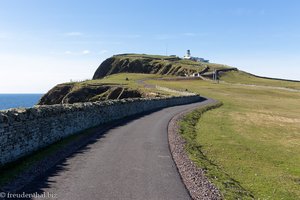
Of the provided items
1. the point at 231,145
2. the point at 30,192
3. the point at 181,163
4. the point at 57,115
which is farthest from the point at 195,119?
the point at 30,192

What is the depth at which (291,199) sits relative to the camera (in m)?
14.4

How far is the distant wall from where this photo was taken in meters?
16.5

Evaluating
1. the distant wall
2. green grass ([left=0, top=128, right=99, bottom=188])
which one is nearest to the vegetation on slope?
the distant wall

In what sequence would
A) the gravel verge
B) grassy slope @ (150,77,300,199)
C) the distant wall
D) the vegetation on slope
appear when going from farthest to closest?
the vegetation on slope → the distant wall → grassy slope @ (150,77,300,199) → the gravel verge

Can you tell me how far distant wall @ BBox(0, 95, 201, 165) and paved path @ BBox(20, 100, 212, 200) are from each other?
261 centimetres

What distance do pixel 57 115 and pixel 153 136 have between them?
22.1ft

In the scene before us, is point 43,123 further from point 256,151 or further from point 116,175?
point 256,151

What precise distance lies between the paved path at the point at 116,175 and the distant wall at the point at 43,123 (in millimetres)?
2609

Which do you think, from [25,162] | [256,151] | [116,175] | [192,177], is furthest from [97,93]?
[192,177]

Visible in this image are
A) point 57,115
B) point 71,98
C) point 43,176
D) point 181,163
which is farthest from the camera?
point 71,98

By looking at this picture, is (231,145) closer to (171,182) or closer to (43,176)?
(171,182)

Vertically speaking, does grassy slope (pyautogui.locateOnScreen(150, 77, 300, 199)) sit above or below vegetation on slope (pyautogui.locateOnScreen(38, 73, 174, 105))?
below

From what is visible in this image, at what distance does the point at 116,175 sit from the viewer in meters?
14.5

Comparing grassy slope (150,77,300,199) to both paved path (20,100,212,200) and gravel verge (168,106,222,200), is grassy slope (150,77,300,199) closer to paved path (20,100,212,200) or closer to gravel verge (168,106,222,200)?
gravel verge (168,106,222,200)
